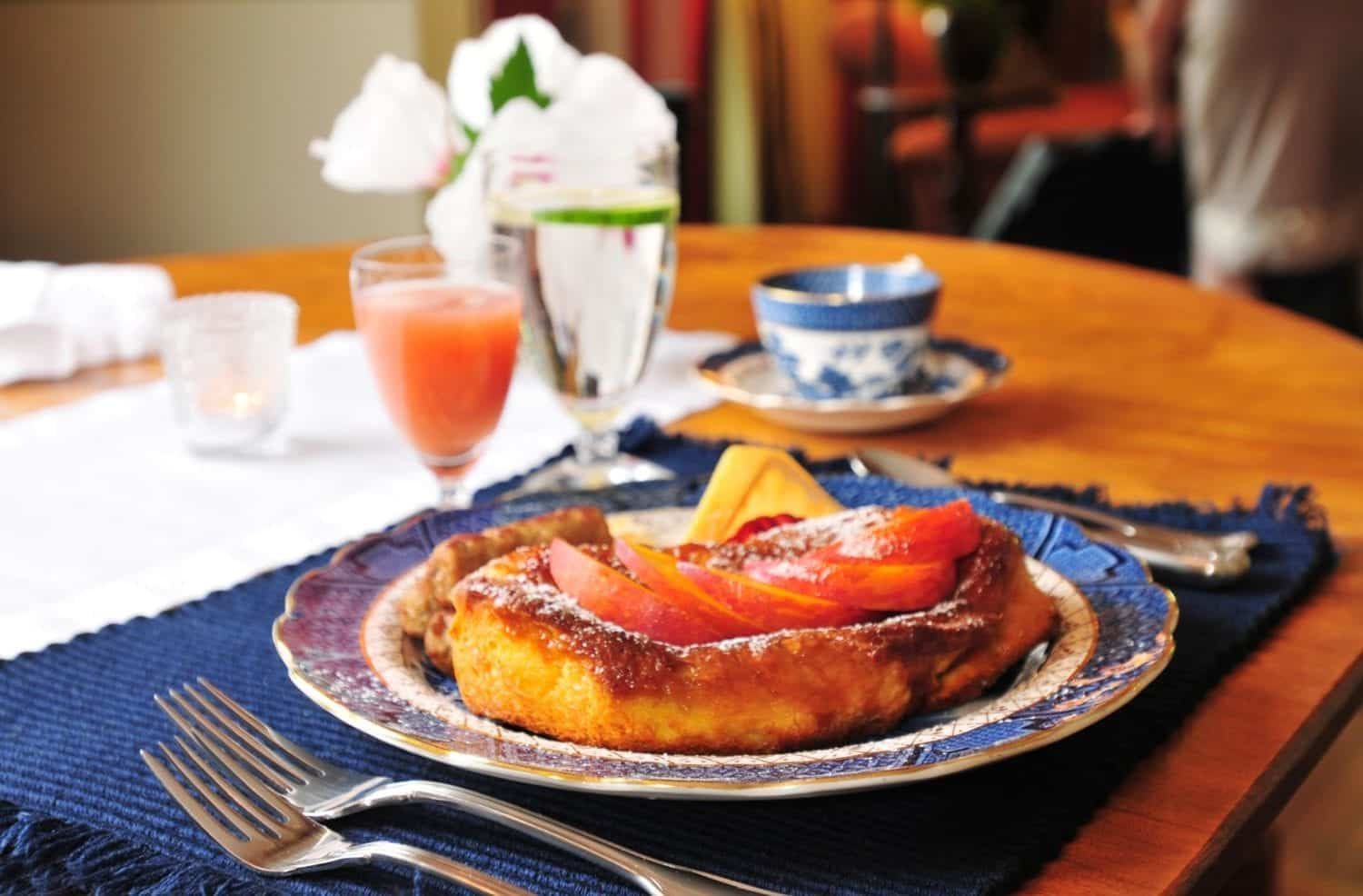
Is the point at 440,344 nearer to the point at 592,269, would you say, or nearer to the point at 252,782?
the point at 592,269

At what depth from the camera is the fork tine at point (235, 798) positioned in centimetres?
56

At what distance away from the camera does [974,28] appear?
4.24 m

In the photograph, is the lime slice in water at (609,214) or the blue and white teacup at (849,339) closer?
the lime slice in water at (609,214)

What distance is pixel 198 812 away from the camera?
566mm

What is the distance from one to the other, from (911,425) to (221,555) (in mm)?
529

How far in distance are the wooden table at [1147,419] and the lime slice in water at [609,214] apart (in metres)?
0.21

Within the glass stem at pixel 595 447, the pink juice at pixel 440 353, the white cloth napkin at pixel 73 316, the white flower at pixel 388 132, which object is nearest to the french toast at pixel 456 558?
the pink juice at pixel 440 353

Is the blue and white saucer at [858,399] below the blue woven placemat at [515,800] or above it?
above

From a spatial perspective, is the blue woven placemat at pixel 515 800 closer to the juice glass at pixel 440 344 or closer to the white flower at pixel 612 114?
the juice glass at pixel 440 344

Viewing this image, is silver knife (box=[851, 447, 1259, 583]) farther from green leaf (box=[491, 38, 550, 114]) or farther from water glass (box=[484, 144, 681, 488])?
green leaf (box=[491, 38, 550, 114])

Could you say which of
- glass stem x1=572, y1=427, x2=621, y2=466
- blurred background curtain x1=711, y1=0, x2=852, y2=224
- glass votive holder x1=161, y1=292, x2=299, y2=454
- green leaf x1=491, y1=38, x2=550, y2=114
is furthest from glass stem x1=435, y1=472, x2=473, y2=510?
blurred background curtain x1=711, y1=0, x2=852, y2=224

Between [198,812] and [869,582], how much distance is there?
0.91 ft

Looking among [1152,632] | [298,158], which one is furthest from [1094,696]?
[298,158]

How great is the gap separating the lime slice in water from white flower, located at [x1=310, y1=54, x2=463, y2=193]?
228 mm
